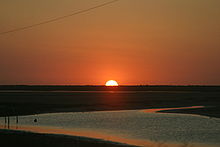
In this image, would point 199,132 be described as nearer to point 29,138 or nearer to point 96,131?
point 96,131

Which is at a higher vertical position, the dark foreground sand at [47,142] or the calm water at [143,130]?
the calm water at [143,130]

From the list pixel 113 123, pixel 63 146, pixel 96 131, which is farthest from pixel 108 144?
pixel 113 123

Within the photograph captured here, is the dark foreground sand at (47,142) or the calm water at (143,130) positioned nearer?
the dark foreground sand at (47,142)

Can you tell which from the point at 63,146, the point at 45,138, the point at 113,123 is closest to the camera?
the point at 63,146

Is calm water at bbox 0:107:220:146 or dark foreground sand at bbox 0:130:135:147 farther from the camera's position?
calm water at bbox 0:107:220:146

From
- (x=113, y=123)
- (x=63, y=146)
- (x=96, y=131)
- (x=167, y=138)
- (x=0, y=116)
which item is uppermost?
(x=0, y=116)

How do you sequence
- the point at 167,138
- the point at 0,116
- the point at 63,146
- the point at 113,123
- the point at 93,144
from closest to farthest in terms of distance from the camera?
the point at 63,146 < the point at 93,144 < the point at 167,138 < the point at 113,123 < the point at 0,116

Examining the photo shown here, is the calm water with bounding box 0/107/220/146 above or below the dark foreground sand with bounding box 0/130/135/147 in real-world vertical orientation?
above

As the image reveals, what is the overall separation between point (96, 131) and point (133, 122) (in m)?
8.54

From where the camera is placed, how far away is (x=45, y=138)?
2794cm

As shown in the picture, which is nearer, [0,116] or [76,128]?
[76,128]

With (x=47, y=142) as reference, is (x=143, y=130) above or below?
above

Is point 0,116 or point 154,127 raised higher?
point 0,116

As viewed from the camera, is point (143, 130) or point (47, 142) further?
point (143, 130)
